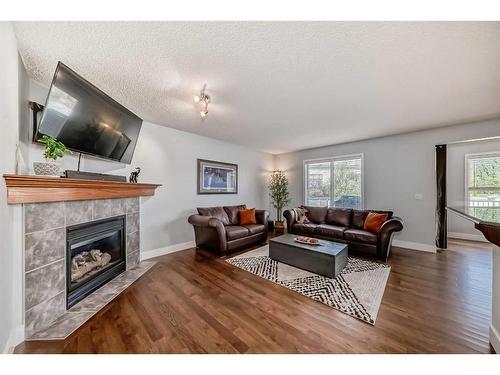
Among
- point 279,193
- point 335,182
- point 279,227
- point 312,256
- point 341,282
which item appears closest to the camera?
point 341,282

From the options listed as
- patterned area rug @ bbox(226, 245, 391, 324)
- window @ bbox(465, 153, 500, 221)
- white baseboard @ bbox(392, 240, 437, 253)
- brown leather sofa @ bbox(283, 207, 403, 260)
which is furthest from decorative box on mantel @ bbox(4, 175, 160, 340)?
window @ bbox(465, 153, 500, 221)

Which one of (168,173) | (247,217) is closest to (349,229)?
(247,217)

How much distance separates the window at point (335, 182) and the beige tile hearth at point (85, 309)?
4.52m

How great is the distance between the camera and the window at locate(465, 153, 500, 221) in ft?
13.3

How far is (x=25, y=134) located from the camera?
183 cm

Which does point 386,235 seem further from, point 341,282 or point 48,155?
point 48,155

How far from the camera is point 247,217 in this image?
4191mm

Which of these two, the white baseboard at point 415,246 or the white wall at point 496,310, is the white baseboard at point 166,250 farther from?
the white baseboard at point 415,246

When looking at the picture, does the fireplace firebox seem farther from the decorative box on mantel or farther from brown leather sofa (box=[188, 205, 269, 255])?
brown leather sofa (box=[188, 205, 269, 255])

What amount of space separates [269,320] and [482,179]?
5905 mm

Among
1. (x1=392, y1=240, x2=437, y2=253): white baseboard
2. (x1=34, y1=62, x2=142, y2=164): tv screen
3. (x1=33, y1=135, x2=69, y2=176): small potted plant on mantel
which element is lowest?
(x1=392, y1=240, x2=437, y2=253): white baseboard

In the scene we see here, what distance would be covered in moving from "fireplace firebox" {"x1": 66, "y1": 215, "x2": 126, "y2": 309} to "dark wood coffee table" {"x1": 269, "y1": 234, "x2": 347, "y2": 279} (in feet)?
7.61
